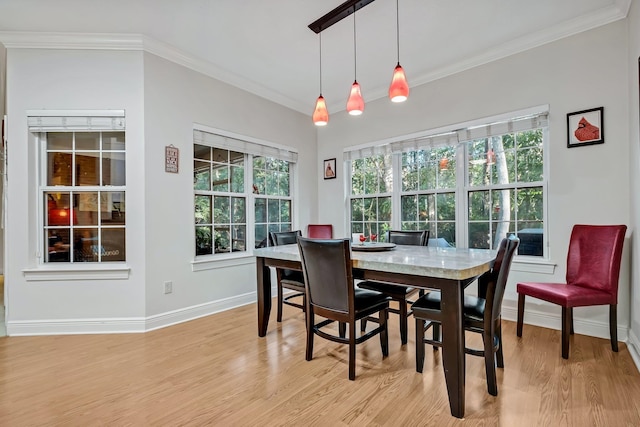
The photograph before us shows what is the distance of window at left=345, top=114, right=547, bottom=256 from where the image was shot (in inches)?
125

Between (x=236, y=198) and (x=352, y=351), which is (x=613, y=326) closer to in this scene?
(x=352, y=351)

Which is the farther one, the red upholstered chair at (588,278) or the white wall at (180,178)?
the white wall at (180,178)

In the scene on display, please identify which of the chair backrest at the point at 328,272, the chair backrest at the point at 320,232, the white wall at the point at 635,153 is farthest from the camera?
the chair backrest at the point at 320,232

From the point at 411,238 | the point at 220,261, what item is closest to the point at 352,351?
the point at 411,238

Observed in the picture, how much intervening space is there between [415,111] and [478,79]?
749 millimetres

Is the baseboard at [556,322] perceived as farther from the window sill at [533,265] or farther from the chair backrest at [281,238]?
the chair backrest at [281,238]

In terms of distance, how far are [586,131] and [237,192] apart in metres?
3.68

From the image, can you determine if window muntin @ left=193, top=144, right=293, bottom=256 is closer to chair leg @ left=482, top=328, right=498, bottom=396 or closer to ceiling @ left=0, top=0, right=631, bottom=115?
ceiling @ left=0, top=0, right=631, bottom=115

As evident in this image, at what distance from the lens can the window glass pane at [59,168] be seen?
10.0ft

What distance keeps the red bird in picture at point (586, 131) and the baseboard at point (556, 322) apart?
5.25 feet

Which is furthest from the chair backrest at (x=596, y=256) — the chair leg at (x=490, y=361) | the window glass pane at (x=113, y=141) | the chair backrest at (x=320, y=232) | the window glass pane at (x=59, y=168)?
the window glass pane at (x=59, y=168)

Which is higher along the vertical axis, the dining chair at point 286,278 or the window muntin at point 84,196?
the window muntin at point 84,196

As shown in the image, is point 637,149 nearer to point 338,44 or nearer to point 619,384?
point 619,384

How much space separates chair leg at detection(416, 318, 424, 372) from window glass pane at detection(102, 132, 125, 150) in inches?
124
